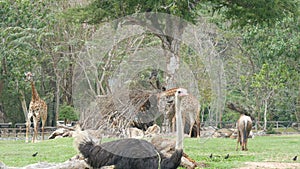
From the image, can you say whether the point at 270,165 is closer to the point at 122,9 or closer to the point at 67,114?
the point at 122,9

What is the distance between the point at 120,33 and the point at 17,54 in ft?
41.2

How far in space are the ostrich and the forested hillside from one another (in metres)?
4.84

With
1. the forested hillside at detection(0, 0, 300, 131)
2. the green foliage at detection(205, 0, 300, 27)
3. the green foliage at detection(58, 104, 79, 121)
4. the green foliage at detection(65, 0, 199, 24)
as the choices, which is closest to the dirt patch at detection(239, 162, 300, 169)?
the forested hillside at detection(0, 0, 300, 131)

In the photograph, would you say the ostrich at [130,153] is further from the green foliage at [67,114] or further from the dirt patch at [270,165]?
the green foliage at [67,114]

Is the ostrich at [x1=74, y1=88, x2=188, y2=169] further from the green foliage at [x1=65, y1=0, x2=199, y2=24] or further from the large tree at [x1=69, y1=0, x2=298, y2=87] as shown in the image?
the green foliage at [x1=65, y1=0, x2=199, y2=24]

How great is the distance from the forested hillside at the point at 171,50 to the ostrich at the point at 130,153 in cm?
484

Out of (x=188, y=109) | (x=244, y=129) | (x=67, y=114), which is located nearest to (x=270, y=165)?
(x=244, y=129)

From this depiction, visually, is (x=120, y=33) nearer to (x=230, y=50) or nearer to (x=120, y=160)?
(x=120, y=160)

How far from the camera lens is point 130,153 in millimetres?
8430

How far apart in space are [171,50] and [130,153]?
25.0ft

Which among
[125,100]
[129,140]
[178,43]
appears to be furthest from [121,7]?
[129,140]

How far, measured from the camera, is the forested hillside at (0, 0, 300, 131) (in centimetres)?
1656

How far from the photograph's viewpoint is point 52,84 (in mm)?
36688

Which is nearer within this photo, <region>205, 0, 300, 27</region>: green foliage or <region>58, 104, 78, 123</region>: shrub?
<region>205, 0, 300, 27</region>: green foliage
